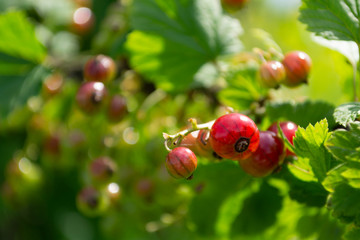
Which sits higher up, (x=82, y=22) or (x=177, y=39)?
(x=82, y=22)

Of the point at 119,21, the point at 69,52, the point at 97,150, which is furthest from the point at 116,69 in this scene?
the point at 69,52

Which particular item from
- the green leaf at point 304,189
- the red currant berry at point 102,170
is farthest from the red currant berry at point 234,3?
the green leaf at point 304,189

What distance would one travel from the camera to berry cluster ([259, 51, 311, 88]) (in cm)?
114

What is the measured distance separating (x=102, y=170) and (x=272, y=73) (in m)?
0.60

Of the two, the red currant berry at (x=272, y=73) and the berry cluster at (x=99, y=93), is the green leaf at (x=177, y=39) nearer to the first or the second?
the berry cluster at (x=99, y=93)

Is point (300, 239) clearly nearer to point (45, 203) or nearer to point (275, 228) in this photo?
point (275, 228)

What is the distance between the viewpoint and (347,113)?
909 mm

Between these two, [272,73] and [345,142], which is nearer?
[345,142]

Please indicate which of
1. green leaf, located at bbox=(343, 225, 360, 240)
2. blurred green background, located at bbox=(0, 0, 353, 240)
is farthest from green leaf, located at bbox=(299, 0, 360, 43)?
green leaf, located at bbox=(343, 225, 360, 240)

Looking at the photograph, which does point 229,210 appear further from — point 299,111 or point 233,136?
point 233,136

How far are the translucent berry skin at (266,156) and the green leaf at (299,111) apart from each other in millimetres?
125

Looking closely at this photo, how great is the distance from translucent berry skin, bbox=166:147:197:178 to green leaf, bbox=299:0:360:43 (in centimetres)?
40

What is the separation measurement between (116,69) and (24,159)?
57cm

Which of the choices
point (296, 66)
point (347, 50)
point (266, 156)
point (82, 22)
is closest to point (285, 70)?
point (296, 66)
